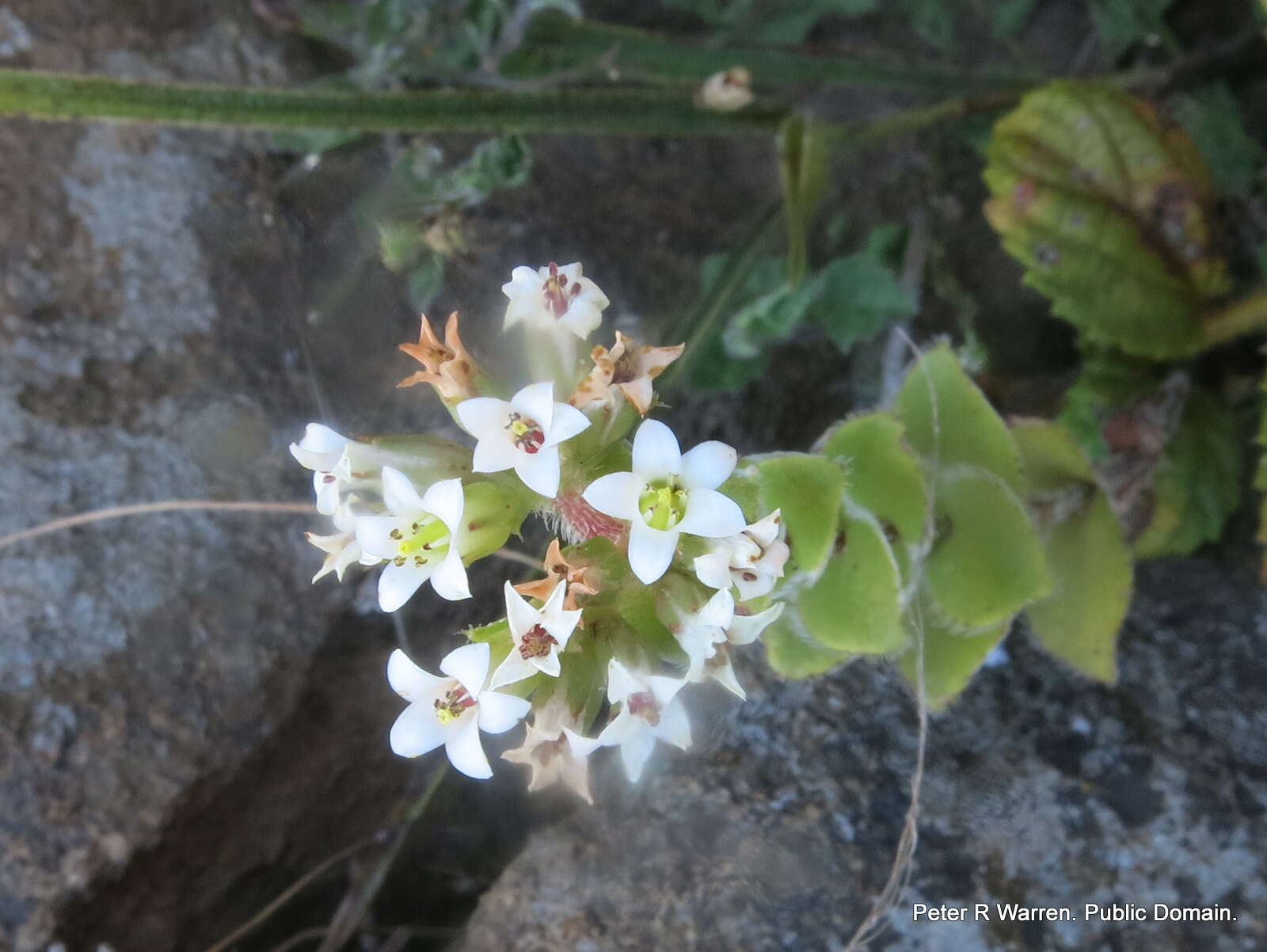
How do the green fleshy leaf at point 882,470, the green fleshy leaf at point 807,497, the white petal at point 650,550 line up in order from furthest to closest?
the green fleshy leaf at point 882,470 → the green fleshy leaf at point 807,497 → the white petal at point 650,550

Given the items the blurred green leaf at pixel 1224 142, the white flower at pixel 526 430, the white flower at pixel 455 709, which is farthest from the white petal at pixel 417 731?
the blurred green leaf at pixel 1224 142

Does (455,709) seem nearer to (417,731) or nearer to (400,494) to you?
(417,731)

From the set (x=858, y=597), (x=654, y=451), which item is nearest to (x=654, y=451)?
(x=654, y=451)

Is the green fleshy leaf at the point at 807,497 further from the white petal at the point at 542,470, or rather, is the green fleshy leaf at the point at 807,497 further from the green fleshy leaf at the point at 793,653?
the white petal at the point at 542,470

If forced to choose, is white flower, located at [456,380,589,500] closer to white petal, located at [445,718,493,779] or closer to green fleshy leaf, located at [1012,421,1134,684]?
white petal, located at [445,718,493,779]

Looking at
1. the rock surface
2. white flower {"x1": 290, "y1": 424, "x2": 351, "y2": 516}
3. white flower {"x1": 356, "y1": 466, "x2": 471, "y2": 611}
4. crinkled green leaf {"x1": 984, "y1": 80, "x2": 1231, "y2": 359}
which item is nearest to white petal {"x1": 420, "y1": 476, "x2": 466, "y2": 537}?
white flower {"x1": 356, "y1": 466, "x2": 471, "y2": 611}
